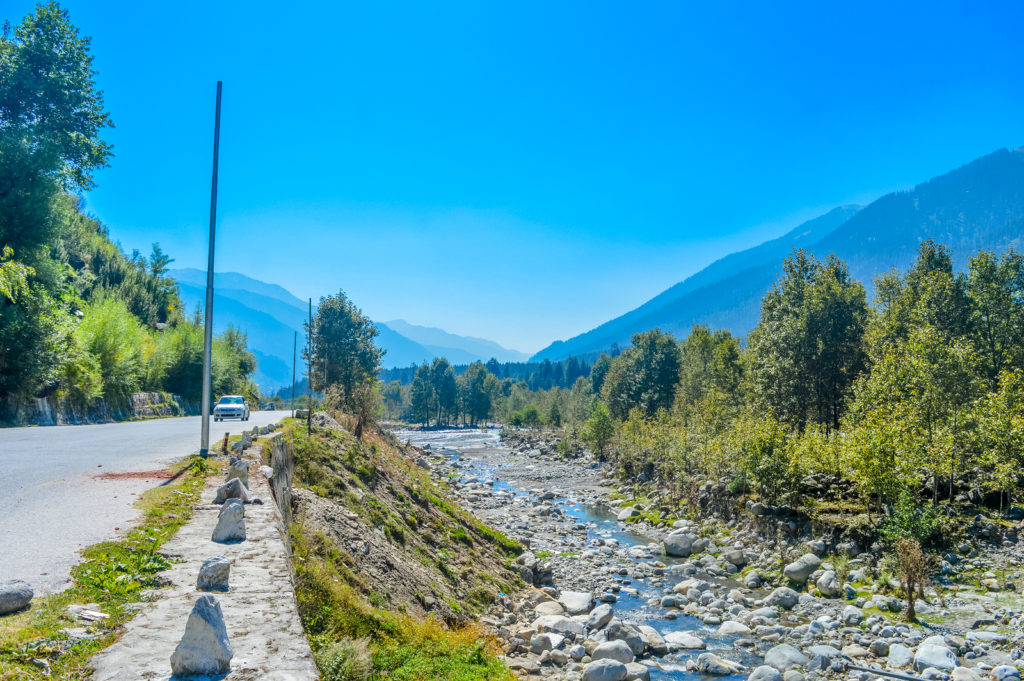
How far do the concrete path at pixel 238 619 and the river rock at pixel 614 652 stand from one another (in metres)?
9.67

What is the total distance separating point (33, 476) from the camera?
1130 centimetres

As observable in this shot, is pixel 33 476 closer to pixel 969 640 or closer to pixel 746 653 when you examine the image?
pixel 746 653

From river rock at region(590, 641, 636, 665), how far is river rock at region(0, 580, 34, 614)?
1242 cm

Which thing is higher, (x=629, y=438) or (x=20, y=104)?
(x=20, y=104)

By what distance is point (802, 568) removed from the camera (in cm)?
2172

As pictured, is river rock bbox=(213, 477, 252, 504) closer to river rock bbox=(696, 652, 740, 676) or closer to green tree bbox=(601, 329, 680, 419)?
river rock bbox=(696, 652, 740, 676)

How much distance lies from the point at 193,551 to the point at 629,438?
51358 millimetres

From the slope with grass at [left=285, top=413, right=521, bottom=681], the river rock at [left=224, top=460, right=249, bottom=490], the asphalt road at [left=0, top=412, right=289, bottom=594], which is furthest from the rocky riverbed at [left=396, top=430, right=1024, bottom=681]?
the asphalt road at [left=0, top=412, right=289, bottom=594]

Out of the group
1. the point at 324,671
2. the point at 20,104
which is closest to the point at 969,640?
the point at 324,671

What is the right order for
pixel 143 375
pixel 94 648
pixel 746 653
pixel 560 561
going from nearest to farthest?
1. pixel 94 648
2. pixel 746 653
3. pixel 560 561
4. pixel 143 375

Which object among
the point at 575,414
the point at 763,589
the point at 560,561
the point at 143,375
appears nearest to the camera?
the point at 763,589

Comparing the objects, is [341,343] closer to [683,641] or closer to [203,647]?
[683,641]

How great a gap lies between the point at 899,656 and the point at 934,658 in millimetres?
753

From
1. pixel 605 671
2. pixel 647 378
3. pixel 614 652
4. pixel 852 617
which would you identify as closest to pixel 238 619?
pixel 605 671
